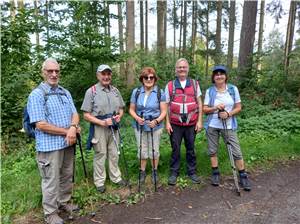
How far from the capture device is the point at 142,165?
5.11m

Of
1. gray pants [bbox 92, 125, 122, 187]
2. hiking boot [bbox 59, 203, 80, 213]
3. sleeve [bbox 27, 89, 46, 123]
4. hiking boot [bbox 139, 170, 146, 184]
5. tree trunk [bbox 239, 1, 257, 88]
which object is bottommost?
hiking boot [bbox 59, 203, 80, 213]

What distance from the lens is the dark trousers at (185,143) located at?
196 inches

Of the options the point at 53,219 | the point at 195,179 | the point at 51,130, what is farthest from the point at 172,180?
the point at 51,130

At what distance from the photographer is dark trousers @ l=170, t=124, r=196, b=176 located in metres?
4.98

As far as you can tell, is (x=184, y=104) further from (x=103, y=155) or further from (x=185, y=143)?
(x=103, y=155)

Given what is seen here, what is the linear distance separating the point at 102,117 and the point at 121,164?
4.31 ft

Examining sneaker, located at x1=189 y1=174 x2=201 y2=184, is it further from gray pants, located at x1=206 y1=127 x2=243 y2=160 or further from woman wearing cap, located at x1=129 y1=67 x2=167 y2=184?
woman wearing cap, located at x1=129 y1=67 x2=167 y2=184

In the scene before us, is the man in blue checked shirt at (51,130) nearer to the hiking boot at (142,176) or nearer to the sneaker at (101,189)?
the sneaker at (101,189)

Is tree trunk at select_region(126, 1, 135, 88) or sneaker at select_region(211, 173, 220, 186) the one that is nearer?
sneaker at select_region(211, 173, 220, 186)

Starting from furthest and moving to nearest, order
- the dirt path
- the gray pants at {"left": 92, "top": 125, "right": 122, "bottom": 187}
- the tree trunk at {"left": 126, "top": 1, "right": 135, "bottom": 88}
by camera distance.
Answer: the tree trunk at {"left": 126, "top": 1, "right": 135, "bottom": 88}, the gray pants at {"left": 92, "top": 125, "right": 122, "bottom": 187}, the dirt path

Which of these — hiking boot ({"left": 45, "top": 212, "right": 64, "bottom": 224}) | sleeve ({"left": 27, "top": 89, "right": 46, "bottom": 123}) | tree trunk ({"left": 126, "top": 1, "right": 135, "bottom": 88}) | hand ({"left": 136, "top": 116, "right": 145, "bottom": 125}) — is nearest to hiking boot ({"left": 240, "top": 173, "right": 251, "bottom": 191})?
hand ({"left": 136, "top": 116, "right": 145, "bottom": 125})

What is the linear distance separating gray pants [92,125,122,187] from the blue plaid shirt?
0.70 meters

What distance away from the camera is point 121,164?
5543mm

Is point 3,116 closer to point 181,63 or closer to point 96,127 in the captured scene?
point 96,127
